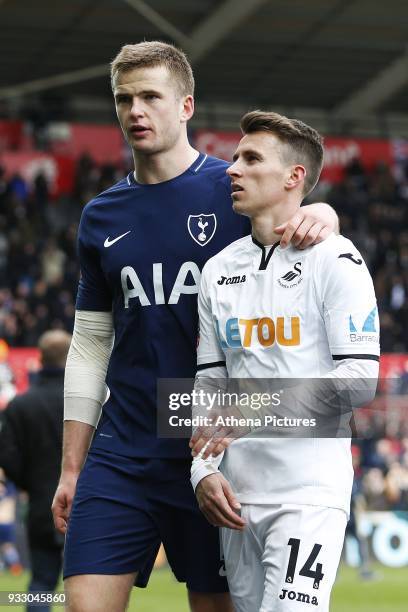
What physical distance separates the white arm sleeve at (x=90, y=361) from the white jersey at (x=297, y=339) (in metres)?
0.69

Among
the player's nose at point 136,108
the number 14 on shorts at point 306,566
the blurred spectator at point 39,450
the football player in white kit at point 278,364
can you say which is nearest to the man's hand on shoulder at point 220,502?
the football player in white kit at point 278,364

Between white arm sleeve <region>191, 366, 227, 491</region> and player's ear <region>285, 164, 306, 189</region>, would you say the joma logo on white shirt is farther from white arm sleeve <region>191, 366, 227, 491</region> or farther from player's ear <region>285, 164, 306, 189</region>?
player's ear <region>285, 164, 306, 189</region>

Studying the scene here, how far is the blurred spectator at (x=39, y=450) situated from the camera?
25.6ft

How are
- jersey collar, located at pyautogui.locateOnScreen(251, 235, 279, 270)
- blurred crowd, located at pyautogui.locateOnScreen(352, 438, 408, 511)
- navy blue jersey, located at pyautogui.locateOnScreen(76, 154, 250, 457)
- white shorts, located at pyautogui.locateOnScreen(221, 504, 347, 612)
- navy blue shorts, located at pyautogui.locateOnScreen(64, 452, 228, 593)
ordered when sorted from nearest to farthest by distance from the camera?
white shorts, located at pyautogui.locateOnScreen(221, 504, 347, 612)
jersey collar, located at pyautogui.locateOnScreen(251, 235, 279, 270)
navy blue shorts, located at pyautogui.locateOnScreen(64, 452, 228, 593)
navy blue jersey, located at pyautogui.locateOnScreen(76, 154, 250, 457)
blurred crowd, located at pyautogui.locateOnScreen(352, 438, 408, 511)

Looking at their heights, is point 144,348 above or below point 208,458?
above

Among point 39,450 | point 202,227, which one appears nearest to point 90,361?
point 202,227

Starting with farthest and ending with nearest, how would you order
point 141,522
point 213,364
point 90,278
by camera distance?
point 90,278, point 141,522, point 213,364

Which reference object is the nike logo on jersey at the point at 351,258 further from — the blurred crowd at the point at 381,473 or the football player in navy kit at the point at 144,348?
the blurred crowd at the point at 381,473

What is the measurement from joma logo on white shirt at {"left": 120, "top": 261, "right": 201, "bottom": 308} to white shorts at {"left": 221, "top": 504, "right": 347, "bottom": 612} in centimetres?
80

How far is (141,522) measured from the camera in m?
4.02

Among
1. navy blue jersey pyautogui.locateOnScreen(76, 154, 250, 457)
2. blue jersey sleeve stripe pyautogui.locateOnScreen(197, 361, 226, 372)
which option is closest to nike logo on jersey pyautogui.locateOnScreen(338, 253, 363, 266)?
blue jersey sleeve stripe pyautogui.locateOnScreen(197, 361, 226, 372)

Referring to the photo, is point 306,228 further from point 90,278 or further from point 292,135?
point 90,278

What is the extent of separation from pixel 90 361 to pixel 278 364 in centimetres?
96

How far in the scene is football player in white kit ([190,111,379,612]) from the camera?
3498 mm
